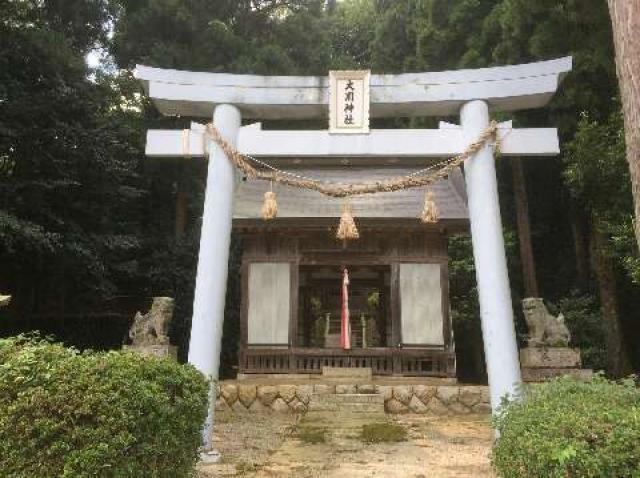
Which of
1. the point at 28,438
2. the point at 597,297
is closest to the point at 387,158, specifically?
the point at 28,438

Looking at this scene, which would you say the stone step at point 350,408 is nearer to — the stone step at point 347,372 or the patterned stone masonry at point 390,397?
the patterned stone masonry at point 390,397

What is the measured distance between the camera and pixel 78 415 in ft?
10.1

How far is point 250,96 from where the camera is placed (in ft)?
23.8

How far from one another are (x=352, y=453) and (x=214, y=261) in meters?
2.98

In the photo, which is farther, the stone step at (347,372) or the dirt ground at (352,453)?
the stone step at (347,372)

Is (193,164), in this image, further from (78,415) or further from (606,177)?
(78,415)

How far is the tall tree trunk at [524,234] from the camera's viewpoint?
51.5ft

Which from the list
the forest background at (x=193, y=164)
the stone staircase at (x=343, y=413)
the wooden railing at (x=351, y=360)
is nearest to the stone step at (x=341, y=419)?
the stone staircase at (x=343, y=413)

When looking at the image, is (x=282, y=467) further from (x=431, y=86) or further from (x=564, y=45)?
(x=564, y=45)

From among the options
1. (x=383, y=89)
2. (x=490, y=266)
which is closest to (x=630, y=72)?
(x=490, y=266)

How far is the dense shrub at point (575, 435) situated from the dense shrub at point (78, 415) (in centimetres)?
234

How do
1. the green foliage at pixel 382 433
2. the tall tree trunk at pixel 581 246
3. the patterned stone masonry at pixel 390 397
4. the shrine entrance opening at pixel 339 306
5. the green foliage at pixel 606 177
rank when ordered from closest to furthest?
the green foliage at pixel 382 433 < the patterned stone masonry at pixel 390 397 < the green foliage at pixel 606 177 < the shrine entrance opening at pixel 339 306 < the tall tree trunk at pixel 581 246

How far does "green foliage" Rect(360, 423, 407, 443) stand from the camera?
7384 mm

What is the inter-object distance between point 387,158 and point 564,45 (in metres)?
9.26
